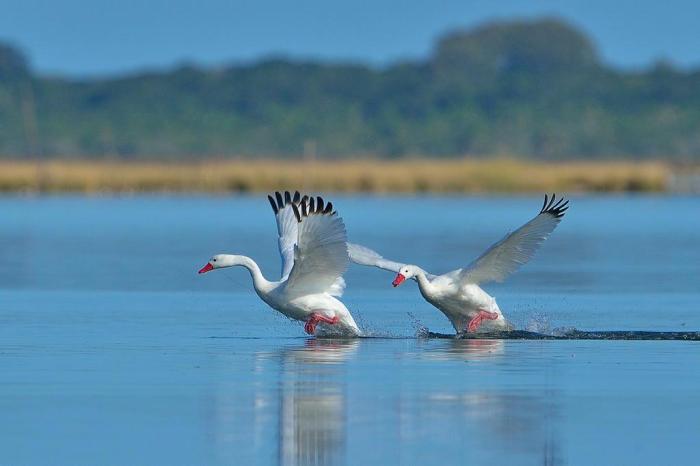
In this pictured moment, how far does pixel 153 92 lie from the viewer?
500ft

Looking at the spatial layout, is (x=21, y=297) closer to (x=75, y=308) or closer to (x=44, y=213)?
(x=75, y=308)

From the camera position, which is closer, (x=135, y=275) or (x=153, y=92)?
(x=135, y=275)

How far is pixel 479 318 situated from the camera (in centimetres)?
1931

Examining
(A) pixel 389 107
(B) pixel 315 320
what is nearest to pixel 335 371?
(B) pixel 315 320

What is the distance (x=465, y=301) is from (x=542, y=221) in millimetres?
1098

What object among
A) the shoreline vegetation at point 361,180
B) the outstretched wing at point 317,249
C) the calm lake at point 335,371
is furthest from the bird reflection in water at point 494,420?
the shoreline vegetation at point 361,180

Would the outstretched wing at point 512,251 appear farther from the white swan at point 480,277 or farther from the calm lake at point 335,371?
the calm lake at point 335,371

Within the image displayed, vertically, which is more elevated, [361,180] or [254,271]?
[361,180]

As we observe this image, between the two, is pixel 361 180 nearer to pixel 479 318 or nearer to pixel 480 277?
pixel 480 277

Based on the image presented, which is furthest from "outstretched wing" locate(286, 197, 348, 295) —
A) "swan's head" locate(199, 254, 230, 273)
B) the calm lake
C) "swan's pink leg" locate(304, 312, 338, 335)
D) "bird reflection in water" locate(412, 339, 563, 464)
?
"bird reflection in water" locate(412, 339, 563, 464)

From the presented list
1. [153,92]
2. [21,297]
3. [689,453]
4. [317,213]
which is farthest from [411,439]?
[153,92]

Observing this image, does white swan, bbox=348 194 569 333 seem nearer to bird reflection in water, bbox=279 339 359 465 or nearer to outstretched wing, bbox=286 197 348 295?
outstretched wing, bbox=286 197 348 295

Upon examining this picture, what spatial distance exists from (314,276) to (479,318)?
1778 mm

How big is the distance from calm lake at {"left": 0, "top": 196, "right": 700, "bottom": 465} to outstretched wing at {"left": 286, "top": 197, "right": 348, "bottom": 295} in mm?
565
